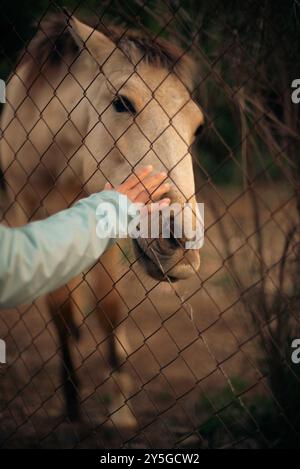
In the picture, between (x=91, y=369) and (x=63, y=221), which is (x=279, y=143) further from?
(x=91, y=369)

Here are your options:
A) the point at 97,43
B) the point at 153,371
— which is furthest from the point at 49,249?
the point at 153,371

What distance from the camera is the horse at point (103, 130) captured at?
2467mm

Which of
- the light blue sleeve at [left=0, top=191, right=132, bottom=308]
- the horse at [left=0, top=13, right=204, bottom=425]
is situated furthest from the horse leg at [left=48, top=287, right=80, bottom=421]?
the light blue sleeve at [left=0, top=191, right=132, bottom=308]

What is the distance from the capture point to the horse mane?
9.35 feet

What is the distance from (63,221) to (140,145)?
1.31m

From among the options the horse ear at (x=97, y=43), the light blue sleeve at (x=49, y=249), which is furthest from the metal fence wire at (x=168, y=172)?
the light blue sleeve at (x=49, y=249)

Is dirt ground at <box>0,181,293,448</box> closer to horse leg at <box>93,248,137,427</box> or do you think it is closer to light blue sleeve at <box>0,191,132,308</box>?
horse leg at <box>93,248,137,427</box>

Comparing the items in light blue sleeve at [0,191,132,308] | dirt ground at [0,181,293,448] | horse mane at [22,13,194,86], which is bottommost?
dirt ground at [0,181,293,448]

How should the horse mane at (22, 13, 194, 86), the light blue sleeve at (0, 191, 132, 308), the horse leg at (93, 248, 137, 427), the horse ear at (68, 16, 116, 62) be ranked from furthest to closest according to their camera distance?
the horse leg at (93, 248, 137, 427) → the horse ear at (68, 16, 116, 62) → the horse mane at (22, 13, 194, 86) → the light blue sleeve at (0, 191, 132, 308)

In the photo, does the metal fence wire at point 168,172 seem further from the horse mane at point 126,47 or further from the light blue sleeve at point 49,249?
the light blue sleeve at point 49,249

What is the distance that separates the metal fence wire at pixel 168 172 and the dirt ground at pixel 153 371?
15 mm

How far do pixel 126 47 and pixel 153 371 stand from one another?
189cm

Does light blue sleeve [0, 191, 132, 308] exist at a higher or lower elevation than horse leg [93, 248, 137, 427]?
higher

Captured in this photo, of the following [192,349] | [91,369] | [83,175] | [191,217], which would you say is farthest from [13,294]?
[192,349]
